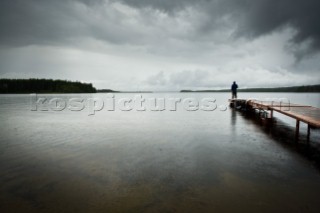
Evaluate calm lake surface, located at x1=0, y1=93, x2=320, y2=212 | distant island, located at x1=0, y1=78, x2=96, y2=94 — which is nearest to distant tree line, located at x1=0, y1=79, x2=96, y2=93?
distant island, located at x1=0, y1=78, x2=96, y2=94

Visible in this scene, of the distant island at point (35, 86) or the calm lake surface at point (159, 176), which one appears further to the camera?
the distant island at point (35, 86)

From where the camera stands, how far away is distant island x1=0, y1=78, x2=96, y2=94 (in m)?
148

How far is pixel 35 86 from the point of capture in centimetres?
15300

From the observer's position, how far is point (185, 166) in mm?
6988

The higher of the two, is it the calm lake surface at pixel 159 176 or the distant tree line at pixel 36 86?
the distant tree line at pixel 36 86

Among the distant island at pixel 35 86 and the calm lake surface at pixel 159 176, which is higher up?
the distant island at pixel 35 86

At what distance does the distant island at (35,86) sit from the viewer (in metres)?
148

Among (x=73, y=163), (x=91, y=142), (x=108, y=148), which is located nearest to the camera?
(x=73, y=163)

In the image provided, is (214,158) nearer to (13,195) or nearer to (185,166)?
(185,166)

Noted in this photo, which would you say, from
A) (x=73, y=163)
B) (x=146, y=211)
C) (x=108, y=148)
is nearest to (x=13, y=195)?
(x=73, y=163)

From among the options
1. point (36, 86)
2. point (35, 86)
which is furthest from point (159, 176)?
point (35, 86)

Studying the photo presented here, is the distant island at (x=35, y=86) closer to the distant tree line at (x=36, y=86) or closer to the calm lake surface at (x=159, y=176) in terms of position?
the distant tree line at (x=36, y=86)

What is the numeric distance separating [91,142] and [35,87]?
168761mm

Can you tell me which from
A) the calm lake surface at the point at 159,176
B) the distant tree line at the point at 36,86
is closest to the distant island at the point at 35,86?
the distant tree line at the point at 36,86
